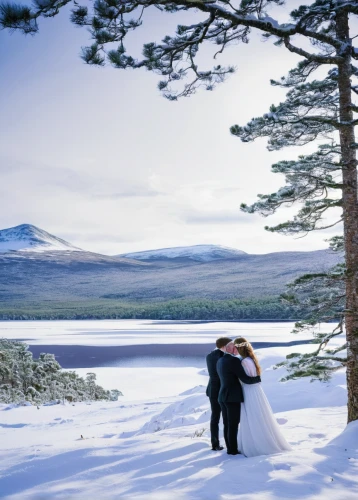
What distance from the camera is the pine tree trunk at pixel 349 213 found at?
657 centimetres

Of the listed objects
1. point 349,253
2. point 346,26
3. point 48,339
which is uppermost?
point 346,26

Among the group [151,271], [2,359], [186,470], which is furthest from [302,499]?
[151,271]

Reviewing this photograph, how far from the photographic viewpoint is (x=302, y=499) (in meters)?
4.04

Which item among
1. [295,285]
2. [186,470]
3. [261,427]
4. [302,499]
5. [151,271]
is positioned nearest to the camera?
[302,499]

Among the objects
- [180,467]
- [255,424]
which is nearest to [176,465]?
[180,467]

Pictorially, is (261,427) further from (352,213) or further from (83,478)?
(352,213)

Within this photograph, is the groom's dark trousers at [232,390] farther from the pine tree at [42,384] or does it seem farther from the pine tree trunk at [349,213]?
the pine tree at [42,384]

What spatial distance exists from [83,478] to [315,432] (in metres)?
3.89

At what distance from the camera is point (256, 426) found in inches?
218

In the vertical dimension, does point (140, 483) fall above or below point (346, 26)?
below

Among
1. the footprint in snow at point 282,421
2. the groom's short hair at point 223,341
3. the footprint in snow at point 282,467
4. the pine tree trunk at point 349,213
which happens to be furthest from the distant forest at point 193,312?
the footprint in snow at point 282,467

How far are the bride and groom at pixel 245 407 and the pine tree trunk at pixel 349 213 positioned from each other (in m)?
1.51

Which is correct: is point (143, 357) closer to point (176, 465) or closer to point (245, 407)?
point (245, 407)

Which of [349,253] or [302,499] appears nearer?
[302,499]
